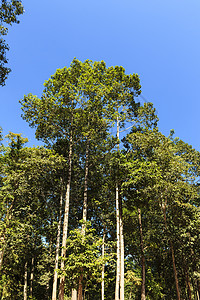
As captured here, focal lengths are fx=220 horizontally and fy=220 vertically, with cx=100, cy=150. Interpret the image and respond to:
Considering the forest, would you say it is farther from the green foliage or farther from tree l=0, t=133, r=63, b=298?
the green foliage

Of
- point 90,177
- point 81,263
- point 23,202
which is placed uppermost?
point 90,177

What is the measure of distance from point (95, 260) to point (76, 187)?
8.24 metres

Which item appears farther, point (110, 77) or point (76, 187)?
point (76, 187)

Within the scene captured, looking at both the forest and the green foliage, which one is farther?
the forest

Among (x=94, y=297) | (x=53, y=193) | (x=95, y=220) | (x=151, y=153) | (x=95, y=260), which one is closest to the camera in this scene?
(x=95, y=260)

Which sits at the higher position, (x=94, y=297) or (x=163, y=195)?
(x=163, y=195)

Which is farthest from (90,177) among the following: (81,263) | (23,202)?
(81,263)

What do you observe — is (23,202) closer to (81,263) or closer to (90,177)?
(90,177)

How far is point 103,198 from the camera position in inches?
729

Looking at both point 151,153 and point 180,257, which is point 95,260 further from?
point 180,257

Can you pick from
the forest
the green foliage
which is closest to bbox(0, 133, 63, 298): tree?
the forest

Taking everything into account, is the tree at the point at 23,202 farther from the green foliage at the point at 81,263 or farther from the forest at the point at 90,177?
the green foliage at the point at 81,263

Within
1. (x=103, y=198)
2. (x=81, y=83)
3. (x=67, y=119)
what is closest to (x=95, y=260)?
(x=103, y=198)

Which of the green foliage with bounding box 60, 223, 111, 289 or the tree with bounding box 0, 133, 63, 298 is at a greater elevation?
the tree with bounding box 0, 133, 63, 298
